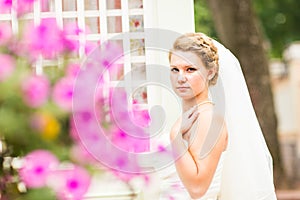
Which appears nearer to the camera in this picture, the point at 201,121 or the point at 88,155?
the point at 88,155

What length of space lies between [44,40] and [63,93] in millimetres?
194

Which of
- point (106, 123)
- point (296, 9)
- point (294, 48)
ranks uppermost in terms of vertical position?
point (106, 123)

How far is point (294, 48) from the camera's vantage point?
27531 millimetres

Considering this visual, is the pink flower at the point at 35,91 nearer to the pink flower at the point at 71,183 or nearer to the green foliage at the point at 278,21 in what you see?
the pink flower at the point at 71,183

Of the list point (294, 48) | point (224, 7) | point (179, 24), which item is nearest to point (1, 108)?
point (179, 24)

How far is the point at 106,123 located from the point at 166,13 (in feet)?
10.3

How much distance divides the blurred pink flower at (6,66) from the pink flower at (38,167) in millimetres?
210

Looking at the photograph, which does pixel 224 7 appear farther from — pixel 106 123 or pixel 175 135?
pixel 106 123

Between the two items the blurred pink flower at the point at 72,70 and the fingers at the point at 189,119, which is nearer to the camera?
the blurred pink flower at the point at 72,70

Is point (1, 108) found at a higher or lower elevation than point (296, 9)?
higher

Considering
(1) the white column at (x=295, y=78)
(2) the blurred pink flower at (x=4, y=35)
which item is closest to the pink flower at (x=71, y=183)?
(2) the blurred pink flower at (x=4, y=35)

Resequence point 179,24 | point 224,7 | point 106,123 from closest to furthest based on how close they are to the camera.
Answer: point 106,123
point 179,24
point 224,7

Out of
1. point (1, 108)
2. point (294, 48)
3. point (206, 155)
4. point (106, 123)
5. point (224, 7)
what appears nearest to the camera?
point (1, 108)

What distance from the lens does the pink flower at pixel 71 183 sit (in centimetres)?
220
